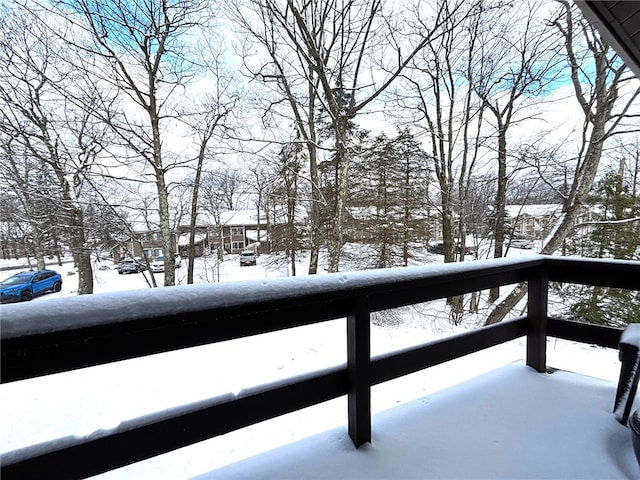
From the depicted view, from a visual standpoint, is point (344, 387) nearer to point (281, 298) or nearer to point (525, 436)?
point (281, 298)

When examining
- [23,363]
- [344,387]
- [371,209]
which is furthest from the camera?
[371,209]

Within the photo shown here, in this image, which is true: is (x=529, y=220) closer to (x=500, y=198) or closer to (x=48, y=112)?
(x=500, y=198)

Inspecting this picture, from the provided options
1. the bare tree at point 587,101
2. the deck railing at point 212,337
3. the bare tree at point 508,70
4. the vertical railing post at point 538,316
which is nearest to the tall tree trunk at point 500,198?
the bare tree at point 508,70

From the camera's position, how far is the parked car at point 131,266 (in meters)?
9.89

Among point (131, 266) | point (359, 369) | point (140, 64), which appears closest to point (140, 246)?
point (131, 266)

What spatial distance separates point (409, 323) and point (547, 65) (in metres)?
7.15

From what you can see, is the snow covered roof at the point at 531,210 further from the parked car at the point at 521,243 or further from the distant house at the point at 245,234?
the distant house at the point at 245,234

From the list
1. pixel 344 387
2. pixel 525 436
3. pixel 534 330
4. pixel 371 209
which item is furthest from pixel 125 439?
pixel 371 209

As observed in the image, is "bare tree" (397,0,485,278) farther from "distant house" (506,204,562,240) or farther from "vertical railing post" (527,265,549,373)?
"vertical railing post" (527,265,549,373)

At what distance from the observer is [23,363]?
0.82 metres

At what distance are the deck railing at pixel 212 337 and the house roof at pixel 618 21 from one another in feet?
3.76

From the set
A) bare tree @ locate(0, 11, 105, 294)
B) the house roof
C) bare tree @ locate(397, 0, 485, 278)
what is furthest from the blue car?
bare tree @ locate(397, 0, 485, 278)

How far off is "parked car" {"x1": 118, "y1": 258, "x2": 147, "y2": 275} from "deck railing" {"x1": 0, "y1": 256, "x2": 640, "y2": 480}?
32.8ft

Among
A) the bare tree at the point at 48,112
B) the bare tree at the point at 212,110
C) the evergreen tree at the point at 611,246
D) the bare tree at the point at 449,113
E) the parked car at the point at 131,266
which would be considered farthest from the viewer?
the parked car at the point at 131,266
